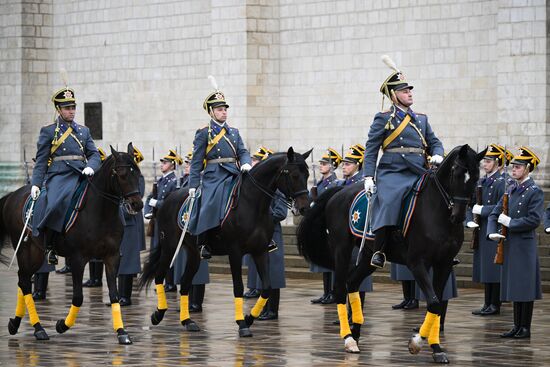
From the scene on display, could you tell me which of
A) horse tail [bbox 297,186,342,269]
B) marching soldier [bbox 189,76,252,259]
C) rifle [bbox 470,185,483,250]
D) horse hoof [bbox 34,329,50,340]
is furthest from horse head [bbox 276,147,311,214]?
rifle [bbox 470,185,483,250]

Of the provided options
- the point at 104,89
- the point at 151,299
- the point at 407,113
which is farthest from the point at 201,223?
the point at 104,89

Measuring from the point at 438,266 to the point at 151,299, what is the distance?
6.51 m

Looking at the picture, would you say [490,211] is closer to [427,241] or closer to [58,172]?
[427,241]

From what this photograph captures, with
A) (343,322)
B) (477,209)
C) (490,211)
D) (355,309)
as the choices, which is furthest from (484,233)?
(343,322)

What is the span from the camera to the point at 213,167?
47.8ft

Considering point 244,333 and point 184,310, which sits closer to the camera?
point 244,333

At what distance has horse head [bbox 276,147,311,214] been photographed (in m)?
13.6

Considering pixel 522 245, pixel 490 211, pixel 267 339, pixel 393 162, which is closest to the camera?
pixel 393 162

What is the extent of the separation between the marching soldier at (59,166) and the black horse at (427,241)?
2717mm

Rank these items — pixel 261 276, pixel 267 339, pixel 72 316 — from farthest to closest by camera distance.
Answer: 1. pixel 261 276
2. pixel 72 316
3. pixel 267 339

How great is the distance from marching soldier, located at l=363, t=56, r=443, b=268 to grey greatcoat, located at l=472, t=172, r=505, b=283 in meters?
2.93

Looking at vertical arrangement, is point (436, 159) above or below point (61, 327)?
above

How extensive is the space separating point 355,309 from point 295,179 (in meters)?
1.50

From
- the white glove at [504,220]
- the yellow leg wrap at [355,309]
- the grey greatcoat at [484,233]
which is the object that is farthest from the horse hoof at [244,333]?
the grey greatcoat at [484,233]
